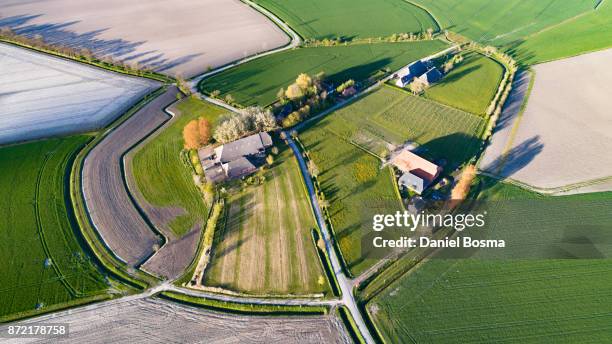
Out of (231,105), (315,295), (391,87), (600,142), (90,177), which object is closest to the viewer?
(315,295)

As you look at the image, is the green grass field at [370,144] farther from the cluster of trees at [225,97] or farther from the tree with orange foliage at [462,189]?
the cluster of trees at [225,97]

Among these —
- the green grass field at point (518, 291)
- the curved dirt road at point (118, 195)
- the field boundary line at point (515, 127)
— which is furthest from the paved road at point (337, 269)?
the field boundary line at point (515, 127)

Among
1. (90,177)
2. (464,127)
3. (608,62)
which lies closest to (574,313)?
(464,127)

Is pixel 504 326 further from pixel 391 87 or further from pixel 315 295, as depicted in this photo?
pixel 391 87

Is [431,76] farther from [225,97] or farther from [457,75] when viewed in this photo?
[225,97]

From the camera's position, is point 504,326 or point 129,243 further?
point 129,243

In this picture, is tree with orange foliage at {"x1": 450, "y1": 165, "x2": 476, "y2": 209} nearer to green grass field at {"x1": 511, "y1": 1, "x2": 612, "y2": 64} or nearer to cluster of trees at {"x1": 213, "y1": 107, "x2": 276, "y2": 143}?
cluster of trees at {"x1": 213, "y1": 107, "x2": 276, "y2": 143}

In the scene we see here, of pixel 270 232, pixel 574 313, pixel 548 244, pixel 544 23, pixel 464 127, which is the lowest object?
pixel 574 313
